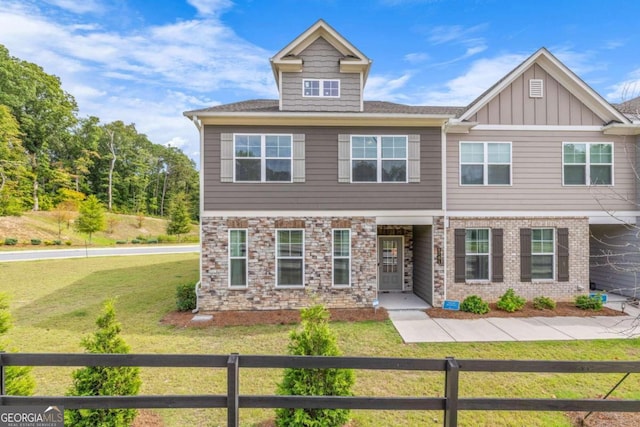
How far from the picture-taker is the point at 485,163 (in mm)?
9617

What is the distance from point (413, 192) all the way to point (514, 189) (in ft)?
11.4

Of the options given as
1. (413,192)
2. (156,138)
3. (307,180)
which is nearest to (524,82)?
(413,192)

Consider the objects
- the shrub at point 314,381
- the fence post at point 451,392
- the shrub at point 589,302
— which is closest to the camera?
the fence post at point 451,392

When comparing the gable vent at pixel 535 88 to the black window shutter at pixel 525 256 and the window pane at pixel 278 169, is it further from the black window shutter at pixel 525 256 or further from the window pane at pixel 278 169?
the window pane at pixel 278 169

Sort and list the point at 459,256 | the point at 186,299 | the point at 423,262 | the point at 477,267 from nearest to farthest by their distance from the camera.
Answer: the point at 186,299 < the point at 459,256 < the point at 477,267 < the point at 423,262

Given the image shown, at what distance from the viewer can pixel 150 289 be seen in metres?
11.4

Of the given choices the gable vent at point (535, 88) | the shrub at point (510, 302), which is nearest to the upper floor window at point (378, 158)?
the gable vent at point (535, 88)

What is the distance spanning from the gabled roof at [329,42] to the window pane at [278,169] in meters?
3.05

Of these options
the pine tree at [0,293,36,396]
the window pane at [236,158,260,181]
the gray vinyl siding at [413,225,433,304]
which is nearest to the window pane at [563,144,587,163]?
the gray vinyl siding at [413,225,433,304]

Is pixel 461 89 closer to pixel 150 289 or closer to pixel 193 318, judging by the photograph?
pixel 193 318

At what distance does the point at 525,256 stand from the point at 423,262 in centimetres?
323

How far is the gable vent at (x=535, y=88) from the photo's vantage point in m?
9.59

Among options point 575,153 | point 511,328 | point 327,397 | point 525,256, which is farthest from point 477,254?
point 327,397

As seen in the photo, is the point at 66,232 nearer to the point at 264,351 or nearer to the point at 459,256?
the point at 264,351
